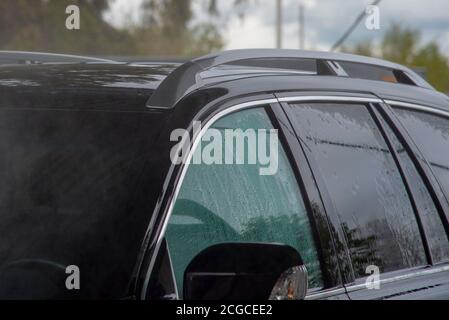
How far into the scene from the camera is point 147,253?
2475 mm

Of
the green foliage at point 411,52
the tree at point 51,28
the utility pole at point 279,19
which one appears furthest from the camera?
the green foliage at point 411,52

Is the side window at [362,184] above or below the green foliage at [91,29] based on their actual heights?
below

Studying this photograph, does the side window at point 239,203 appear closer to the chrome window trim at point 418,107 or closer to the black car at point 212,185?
the black car at point 212,185

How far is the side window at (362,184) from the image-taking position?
3.22m

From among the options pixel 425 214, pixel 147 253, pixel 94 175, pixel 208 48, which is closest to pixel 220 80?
pixel 94 175

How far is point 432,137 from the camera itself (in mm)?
3906

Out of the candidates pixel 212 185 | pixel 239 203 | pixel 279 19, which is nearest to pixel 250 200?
pixel 239 203

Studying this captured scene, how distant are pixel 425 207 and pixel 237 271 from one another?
1514 millimetres

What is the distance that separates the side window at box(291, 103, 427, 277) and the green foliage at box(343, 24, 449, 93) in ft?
229

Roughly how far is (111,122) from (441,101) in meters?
1.68

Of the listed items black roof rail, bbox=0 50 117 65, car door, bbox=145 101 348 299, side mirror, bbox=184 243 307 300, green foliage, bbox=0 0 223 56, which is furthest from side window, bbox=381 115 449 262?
green foliage, bbox=0 0 223 56

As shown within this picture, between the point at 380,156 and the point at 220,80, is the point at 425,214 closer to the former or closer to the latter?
the point at 380,156

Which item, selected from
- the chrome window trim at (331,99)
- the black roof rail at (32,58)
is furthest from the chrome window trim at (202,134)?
the black roof rail at (32,58)

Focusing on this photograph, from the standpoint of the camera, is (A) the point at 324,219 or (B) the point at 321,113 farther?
(B) the point at 321,113
